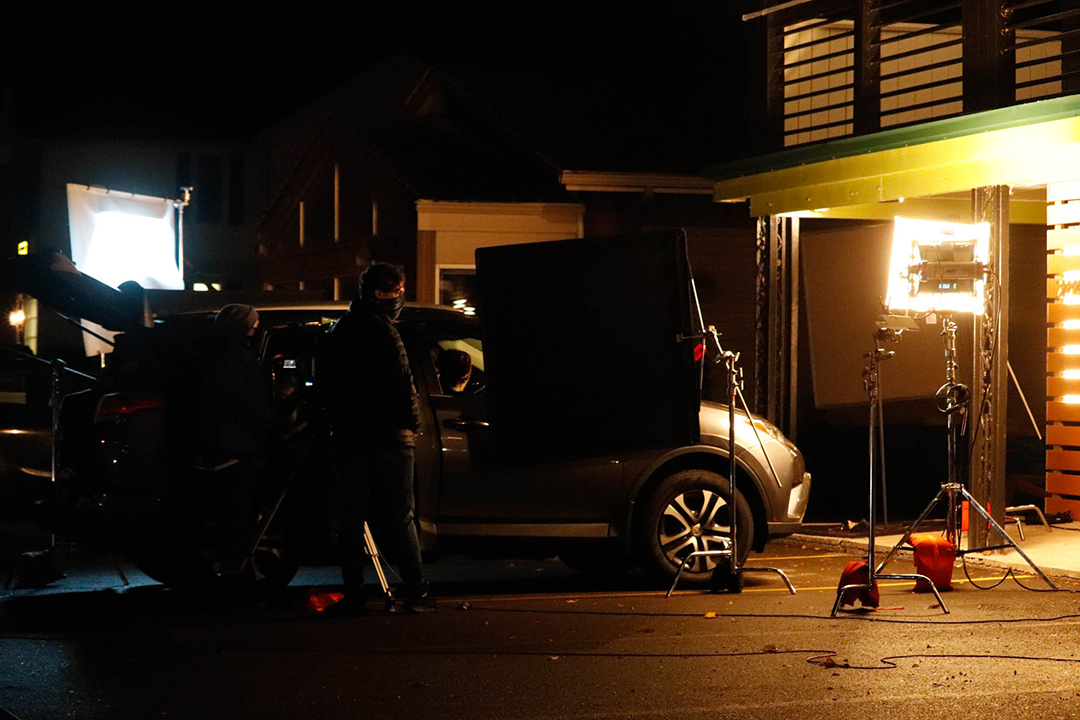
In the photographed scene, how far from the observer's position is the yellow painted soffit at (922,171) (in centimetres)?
1034

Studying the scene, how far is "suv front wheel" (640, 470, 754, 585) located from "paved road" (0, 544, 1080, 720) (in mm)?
259

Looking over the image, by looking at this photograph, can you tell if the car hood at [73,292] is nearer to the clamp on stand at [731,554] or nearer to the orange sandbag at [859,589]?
the clamp on stand at [731,554]

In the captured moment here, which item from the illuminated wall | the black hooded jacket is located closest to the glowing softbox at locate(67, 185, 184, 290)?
the black hooded jacket

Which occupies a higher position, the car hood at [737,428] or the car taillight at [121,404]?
the car taillight at [121,404]

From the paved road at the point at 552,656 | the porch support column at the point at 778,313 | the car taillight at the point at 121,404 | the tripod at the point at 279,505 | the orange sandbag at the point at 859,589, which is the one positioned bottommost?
the paved road at the point at 552,656

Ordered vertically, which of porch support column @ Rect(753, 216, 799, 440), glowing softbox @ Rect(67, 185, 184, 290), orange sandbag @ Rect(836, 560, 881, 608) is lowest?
orange sandbag @ Rect(836, 560, 881, 608)

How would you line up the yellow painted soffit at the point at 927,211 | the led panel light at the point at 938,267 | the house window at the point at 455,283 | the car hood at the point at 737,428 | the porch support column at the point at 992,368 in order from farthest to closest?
the house window at the point at 455,283
the yellow painted soffit at the point at 927,211
the porch support column at the point at 992,368
the led panel light at the point at 938,267
the car hood at the point at 737,428

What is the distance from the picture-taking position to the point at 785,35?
13938 millimetres

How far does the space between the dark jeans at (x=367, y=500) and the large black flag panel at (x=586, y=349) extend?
0.77m

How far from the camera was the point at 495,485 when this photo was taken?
30.5ft

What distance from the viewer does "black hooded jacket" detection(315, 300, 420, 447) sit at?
8.37 m

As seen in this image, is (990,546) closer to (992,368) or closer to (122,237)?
(992,368)

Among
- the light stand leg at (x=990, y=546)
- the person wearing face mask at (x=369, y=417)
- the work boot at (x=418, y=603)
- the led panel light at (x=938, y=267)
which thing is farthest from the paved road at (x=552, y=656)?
the led panel light at (x=938, y=267)

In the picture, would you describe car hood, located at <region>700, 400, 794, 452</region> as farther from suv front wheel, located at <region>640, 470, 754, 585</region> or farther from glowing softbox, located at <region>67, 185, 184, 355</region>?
glowing softbox, located at <region>67, 185, 184, 355</region>
